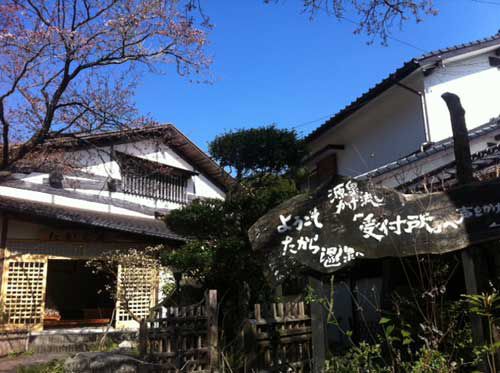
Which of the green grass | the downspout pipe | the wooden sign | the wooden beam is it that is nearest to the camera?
the wooden sign

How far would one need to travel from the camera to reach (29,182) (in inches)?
577

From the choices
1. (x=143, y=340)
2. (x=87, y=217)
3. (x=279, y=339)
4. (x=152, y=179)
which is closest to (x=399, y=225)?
(x=279, y=339)

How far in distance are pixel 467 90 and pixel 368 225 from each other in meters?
11.0

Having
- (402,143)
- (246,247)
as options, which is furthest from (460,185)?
(402,143)

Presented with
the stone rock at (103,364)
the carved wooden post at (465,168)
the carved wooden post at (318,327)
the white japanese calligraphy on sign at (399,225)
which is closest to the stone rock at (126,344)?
the stone rock at (103,364)

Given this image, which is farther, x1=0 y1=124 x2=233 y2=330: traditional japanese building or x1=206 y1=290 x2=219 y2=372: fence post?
x1=0 y1=124 x2=233 y2=330: traditional japanese building

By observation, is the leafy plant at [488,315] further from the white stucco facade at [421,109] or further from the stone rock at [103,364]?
the white stucco facade at [421,109]

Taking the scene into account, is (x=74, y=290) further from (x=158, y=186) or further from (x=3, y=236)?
(x=3, y=236)

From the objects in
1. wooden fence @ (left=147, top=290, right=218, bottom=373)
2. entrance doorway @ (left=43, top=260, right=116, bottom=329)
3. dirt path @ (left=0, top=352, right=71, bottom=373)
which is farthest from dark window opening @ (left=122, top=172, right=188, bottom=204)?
wooden fence @ (left=147, top=290, right=218, bottom=373)

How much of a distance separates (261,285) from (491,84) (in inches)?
377

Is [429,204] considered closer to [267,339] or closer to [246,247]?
[267,339]

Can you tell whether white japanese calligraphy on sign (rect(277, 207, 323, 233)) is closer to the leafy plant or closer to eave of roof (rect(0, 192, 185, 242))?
the leafy plant

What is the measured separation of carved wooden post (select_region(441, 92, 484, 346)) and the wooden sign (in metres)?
0.23

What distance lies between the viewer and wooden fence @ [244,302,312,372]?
21.9ft
